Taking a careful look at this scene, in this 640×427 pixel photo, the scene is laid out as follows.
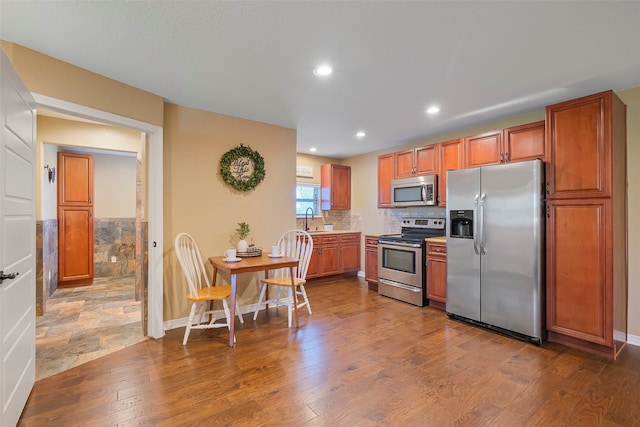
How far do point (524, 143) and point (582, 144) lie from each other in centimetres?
60

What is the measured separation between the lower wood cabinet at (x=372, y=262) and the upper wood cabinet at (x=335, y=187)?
1180 millimetres

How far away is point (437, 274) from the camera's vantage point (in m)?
3.91

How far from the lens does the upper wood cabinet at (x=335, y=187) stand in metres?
5.91

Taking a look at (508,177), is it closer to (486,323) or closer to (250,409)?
(486,323)

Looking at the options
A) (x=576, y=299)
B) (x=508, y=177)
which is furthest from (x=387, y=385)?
(x=508, y=177)

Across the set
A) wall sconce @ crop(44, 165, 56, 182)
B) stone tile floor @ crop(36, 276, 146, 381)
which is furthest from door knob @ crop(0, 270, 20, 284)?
wall sconce @ crop(44, 165, 56, 182)

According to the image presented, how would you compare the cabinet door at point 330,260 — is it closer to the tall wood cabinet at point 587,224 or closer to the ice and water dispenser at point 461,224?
the ice and water dispenser at point 461,224

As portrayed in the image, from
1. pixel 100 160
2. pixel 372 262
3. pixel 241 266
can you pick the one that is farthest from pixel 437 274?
pixel 100 160

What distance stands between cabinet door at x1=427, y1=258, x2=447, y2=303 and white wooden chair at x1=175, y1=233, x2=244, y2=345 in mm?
2473

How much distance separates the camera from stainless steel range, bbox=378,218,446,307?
4.07 metres

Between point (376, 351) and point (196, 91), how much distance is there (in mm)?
3054

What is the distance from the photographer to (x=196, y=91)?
9.69 feet

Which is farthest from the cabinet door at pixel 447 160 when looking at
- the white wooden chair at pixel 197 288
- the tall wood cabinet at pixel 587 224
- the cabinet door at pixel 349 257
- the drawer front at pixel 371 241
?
the white wooden chair at pixel 197 288

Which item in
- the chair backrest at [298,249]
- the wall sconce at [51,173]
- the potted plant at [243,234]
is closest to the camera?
the potted plant at [243,234]
